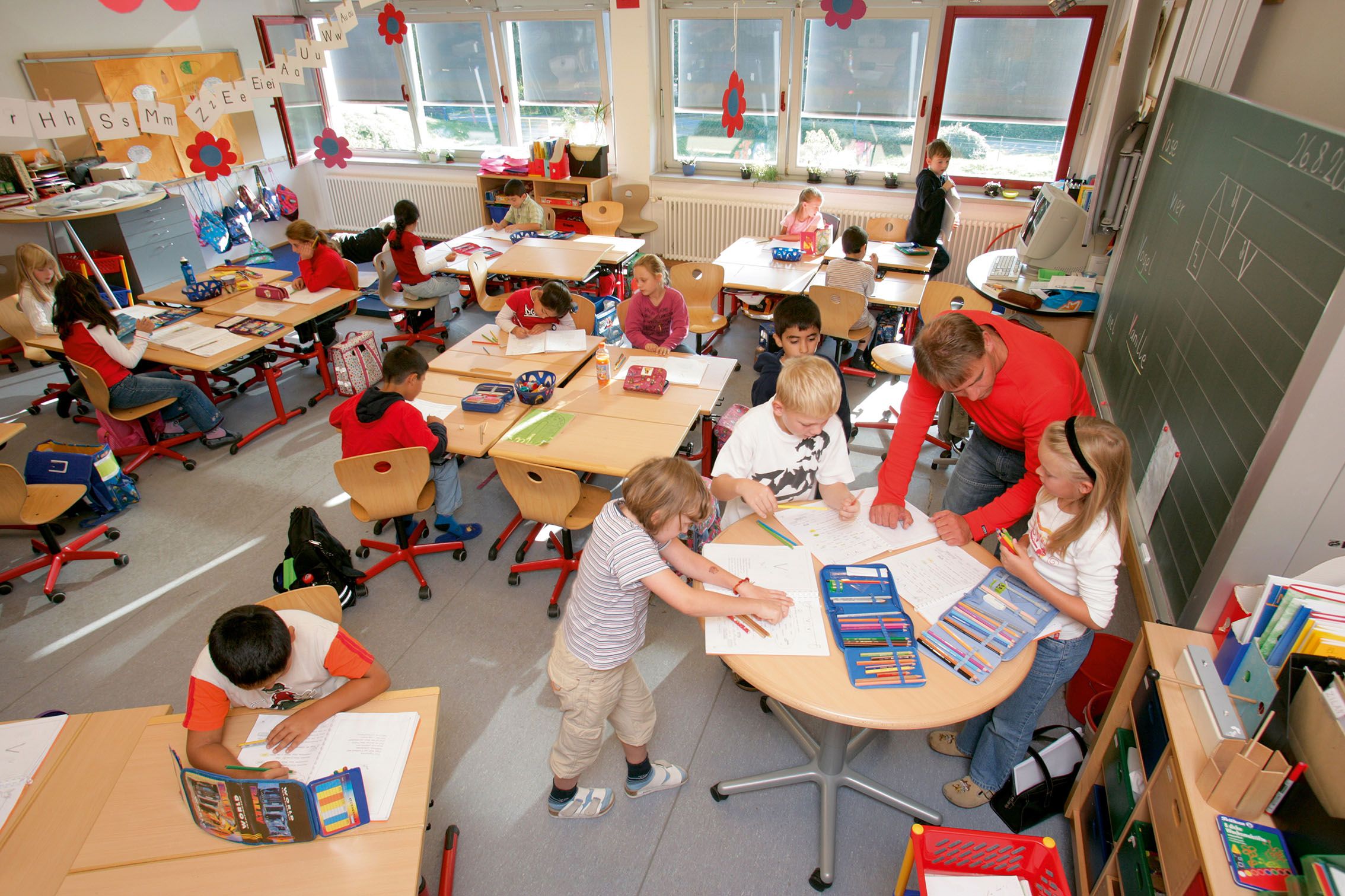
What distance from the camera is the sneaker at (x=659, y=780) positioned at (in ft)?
8.45

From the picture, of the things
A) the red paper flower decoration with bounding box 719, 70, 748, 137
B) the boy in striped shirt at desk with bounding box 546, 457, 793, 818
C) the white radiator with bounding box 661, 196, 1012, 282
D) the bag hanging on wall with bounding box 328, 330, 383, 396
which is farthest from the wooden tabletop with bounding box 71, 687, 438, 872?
the white radiator with bounding box 661, 196, 1012, 282

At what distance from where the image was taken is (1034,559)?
2.09 meters

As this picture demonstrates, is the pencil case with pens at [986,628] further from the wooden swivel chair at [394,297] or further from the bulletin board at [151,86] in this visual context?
the bulletin board at [151,86]

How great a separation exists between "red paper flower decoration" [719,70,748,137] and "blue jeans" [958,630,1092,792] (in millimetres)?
5870

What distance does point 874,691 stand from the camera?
186 cm

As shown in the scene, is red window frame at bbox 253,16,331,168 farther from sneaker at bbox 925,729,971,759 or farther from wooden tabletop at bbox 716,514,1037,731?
sneaker at bbox 925,729,971,759

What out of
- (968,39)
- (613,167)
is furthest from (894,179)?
(613,167)

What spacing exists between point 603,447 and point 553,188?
5607 mm

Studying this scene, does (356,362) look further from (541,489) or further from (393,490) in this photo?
(541,489)

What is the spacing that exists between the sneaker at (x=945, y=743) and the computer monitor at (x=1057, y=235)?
3.26 m

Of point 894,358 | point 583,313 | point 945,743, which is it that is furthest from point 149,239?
point 945,743

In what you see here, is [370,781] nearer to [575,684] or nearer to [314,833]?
[314,833]

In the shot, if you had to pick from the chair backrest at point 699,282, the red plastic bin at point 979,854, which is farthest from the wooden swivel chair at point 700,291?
the red plastic bin at point 979,854

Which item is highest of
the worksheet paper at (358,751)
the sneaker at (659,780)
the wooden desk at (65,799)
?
the worksheet paper at (358,751)
